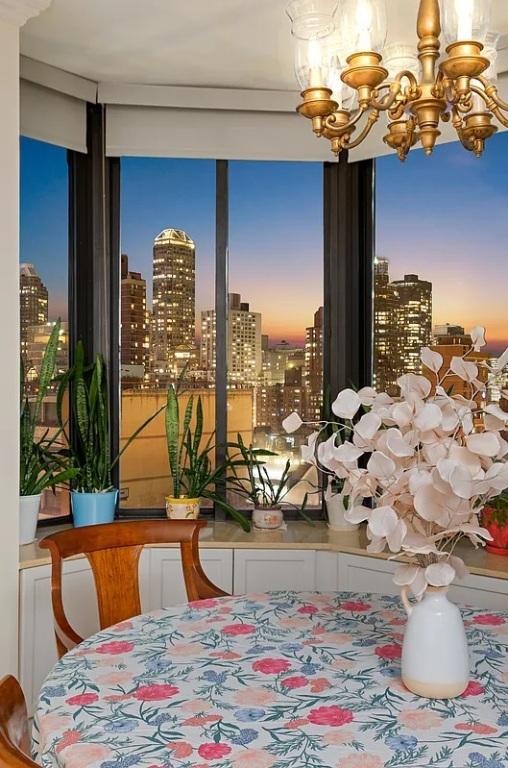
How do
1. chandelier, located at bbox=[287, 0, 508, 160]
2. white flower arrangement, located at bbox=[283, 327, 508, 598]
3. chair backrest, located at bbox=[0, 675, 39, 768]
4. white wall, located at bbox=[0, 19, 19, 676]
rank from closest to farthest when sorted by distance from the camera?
1. chair backrest, located at bbox=[0, 675, 39, 768]
2. white flower arrangement, located at bbox=[283, 327, 508, 598]
3. chandelier, located at bbox=[287, 0, 508, 160]
4. white wall, located at bbox=[0, 19, 19, 676]

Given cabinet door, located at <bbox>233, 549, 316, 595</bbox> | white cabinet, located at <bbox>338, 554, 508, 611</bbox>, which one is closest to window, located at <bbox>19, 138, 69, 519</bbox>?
cabinet door, located at <bbox>233, 549, 316, 595</bbox>

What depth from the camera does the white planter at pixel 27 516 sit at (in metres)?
2.92

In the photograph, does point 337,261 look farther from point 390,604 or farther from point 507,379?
point 390,604

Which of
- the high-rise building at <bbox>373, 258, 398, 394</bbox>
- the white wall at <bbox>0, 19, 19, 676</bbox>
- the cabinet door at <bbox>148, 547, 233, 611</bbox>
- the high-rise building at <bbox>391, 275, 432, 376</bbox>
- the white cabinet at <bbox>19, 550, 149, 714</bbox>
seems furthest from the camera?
the high-rise building at <bbox>373, 258, 398, 394</bbox>

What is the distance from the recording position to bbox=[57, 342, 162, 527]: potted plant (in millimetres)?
3160

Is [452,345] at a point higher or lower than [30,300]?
lower

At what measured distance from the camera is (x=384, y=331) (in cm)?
357

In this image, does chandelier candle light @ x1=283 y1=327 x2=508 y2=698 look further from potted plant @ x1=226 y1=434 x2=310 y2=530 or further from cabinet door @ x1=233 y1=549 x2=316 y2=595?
potted plant @ x1=226 y1=434 x2=310 y2=530

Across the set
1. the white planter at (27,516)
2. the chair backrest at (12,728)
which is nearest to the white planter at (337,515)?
the white planter at (27,516)

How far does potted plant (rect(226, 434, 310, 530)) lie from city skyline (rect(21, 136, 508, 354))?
594mm

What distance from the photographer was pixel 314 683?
5.16 feet

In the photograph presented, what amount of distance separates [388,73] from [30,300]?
1.98 m

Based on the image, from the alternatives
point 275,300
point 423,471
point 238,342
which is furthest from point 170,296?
point 423,471

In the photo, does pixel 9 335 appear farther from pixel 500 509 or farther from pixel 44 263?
pixel 500 509
